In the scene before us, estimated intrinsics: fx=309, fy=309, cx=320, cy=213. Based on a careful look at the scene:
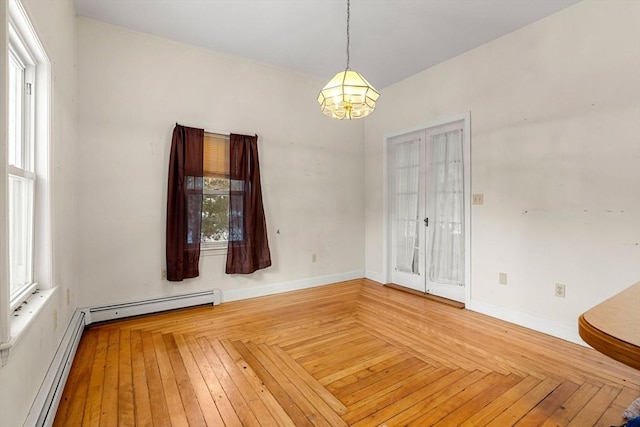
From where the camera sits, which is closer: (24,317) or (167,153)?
(24,317)

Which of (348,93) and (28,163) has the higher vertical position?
(348,93)

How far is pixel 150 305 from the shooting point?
326 centimetres

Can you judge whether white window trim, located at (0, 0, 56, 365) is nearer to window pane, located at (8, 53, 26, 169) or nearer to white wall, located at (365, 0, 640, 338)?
window pane, located at (8, 53, 26, 169)

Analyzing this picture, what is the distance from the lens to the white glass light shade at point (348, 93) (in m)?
2.17

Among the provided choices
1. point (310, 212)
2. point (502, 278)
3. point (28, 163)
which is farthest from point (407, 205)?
point (28, 163)

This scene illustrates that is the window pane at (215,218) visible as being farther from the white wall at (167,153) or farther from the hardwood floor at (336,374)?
the hardwood floor at (336,374)

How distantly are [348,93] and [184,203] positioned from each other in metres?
2.21

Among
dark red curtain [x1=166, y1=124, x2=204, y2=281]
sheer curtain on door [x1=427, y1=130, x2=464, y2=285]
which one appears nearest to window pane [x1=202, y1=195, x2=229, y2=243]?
dark red curtain [x1=166, y1=124, x2=204, y2=281]

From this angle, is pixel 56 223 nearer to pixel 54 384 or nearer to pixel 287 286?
pixel 54 384

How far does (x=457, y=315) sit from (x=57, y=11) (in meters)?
→ 4.32

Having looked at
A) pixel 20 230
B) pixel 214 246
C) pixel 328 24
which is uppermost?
pixel 328 24

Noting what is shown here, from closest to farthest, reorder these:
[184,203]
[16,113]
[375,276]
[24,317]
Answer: [24,317] → [16,113] → [184,203] → [375,276]

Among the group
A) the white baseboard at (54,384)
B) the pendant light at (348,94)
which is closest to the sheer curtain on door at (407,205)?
the pendant light at (348,94)

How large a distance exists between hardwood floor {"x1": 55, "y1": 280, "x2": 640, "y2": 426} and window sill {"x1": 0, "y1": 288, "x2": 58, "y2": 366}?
615mm
